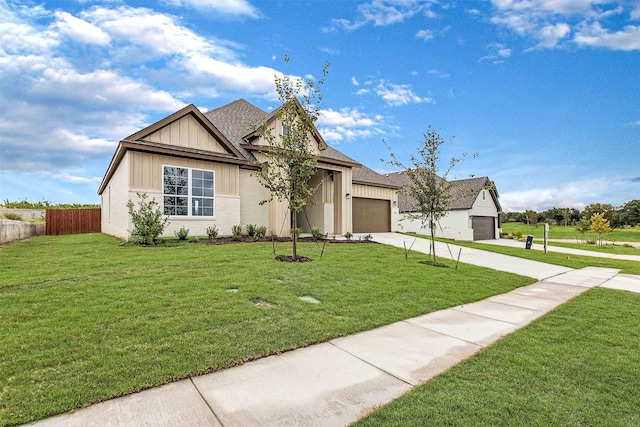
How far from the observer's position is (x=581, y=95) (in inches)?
571

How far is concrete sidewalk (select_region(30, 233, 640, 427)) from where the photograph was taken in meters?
2.48

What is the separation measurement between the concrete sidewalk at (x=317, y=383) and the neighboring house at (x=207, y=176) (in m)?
7.90

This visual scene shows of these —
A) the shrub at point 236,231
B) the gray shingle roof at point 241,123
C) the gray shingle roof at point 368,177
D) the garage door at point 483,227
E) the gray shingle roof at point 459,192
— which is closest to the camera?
the shrub at point 236,231

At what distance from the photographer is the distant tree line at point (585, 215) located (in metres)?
46.9

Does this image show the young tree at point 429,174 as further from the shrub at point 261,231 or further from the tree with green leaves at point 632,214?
the tree with green leaves at point 632,214

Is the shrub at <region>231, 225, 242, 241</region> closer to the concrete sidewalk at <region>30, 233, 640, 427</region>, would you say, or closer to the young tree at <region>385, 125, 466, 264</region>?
the young tree at <region>385, 125, 466, 264</region>

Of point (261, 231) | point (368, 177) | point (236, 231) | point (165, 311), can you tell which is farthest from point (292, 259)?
point (368, 177)

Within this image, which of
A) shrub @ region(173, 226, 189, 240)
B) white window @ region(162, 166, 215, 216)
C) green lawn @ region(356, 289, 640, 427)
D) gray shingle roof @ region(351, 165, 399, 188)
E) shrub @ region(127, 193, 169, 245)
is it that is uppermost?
gray shingle roof @ region(351, 165, 399, 188)

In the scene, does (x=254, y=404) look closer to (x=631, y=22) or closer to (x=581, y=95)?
(x=631, y=22)

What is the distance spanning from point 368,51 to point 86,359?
49.4 feet

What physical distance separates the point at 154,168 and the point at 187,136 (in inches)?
79.8

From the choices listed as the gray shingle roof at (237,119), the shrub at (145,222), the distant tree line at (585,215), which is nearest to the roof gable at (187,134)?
the gray shingle roof at (237,119)

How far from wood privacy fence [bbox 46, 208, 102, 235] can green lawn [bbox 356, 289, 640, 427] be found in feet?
80.2

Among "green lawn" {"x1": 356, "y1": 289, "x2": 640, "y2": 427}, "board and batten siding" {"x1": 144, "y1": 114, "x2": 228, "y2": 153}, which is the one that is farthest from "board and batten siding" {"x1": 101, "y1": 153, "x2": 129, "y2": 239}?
"green lawn" {"x1": 356, "y1": 289, "x2": 640, "y2": 427}
